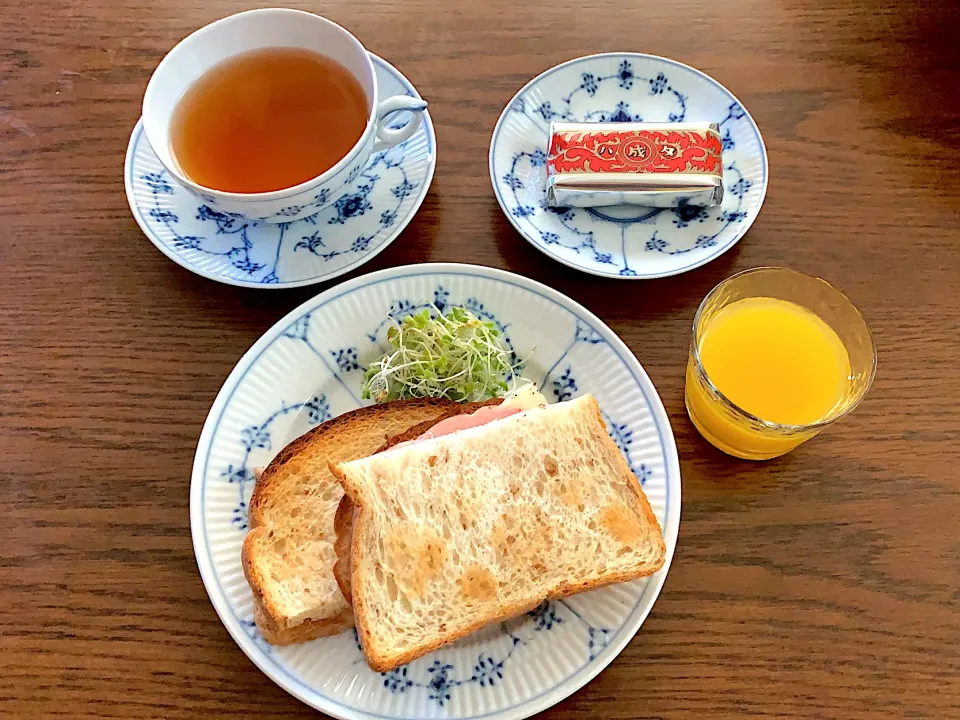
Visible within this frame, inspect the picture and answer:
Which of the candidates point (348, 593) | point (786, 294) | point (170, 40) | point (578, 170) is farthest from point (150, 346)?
point (786, 294)

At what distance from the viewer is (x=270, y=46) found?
1.65m

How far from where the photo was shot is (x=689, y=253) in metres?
1.64

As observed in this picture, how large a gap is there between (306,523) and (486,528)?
356mm

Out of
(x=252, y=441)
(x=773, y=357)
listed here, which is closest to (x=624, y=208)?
(x=773, y=357)

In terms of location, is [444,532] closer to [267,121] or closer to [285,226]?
[285,226]

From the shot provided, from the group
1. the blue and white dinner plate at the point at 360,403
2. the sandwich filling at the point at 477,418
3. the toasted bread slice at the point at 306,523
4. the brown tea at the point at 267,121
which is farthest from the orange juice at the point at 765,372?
the brown tea at the point at 267,121

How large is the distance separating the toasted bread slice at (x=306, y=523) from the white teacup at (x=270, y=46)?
47 cm

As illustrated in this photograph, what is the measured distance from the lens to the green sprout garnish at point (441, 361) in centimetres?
154

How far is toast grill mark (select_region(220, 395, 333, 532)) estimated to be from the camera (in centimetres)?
142

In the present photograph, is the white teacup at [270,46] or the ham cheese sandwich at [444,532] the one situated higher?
the white teacup at [270,46]

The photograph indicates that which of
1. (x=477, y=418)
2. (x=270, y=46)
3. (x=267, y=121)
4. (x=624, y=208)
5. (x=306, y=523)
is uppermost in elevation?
(x=270, y=46)

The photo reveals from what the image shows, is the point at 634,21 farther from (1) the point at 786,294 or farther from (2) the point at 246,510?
(2) the point at 246,510

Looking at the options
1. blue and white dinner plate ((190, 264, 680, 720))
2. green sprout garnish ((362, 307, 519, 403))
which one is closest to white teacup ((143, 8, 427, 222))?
blue and white dinner plate ((190, 264, 680, 720))

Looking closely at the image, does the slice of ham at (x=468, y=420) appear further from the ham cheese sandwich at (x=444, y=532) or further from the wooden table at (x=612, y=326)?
the wooden table at (x=612, y=326)
